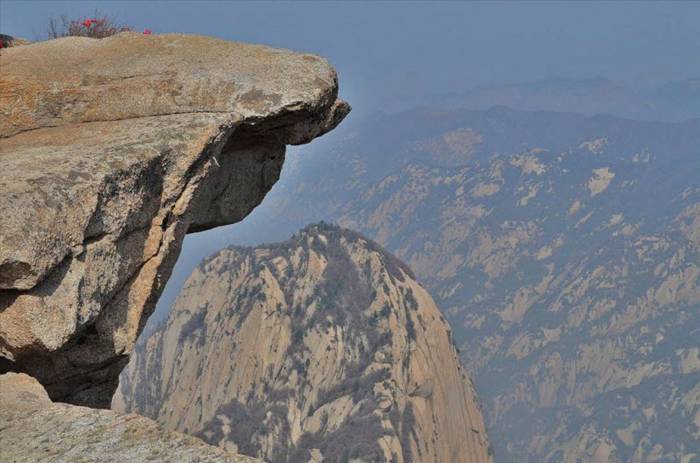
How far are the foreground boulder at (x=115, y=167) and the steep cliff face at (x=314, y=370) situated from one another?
396 feet

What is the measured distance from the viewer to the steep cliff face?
493 feet

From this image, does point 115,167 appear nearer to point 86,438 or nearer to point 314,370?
point 86,438

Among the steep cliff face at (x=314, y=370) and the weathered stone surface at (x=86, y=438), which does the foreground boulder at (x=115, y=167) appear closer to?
the weathered stone surface at (x=86, y=438)

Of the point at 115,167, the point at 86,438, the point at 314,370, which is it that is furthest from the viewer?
the point at 314,370

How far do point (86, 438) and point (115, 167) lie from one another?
5.09 meters

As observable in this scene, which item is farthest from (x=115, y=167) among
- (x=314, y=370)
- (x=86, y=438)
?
(x=314, y=370)

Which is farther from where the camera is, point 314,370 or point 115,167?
point 314,370

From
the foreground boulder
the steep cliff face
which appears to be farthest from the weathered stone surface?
the steep cliff face

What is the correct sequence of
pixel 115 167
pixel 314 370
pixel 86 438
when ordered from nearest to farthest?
pixel 86 438, pixel 115 167, pixel 314 370

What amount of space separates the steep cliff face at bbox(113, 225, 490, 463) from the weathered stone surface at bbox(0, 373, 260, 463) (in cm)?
12760

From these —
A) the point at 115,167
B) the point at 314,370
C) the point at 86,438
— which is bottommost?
the point at 314,370

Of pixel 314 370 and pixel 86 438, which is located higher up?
pixel 86 438

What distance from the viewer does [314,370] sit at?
17175 centimetres

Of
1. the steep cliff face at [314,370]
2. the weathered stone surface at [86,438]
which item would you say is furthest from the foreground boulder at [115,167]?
the steep cliff face at [314,370]
